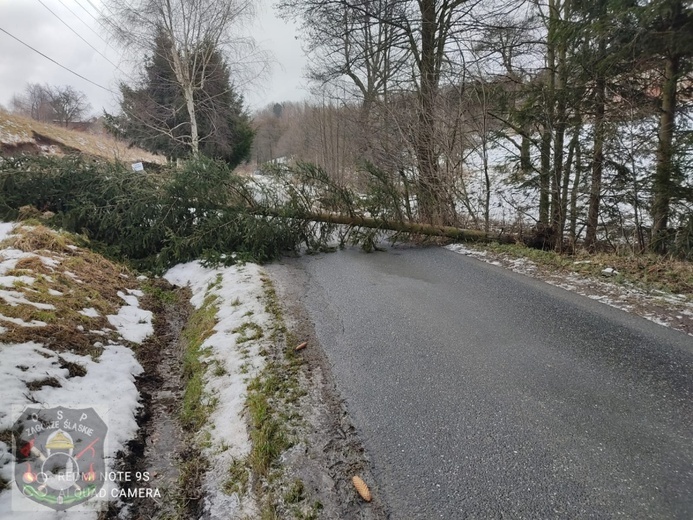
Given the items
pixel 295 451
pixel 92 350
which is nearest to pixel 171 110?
pixel 92 350

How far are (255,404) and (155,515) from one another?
863 millimetres

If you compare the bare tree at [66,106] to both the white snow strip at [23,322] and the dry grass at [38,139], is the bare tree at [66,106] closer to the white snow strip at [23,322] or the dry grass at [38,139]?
the dry grass at [38,139]

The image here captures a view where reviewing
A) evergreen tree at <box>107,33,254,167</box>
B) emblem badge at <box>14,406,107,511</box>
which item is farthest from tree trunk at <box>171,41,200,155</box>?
emblem badge at <box>14,406,107,511</box>

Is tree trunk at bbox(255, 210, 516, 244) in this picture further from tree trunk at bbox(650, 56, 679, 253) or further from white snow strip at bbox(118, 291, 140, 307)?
white snow strip at bbox(118, 291, 140, 307)

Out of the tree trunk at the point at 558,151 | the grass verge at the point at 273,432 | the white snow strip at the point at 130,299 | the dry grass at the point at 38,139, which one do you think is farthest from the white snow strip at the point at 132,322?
the dry grass at the point at 38,139

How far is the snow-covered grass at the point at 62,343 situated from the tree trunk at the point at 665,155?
765cm

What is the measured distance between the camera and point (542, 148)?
7.49 m

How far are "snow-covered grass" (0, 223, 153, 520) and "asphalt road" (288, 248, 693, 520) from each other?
1762 millimetres

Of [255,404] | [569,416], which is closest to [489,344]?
[569,416]

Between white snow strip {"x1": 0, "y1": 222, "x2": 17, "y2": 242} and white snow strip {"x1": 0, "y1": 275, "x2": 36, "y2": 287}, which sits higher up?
white snow strip {"x1": 0, "y1": 222, "x2": 17, "y2": 242}

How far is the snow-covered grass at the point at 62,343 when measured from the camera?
2.36 m

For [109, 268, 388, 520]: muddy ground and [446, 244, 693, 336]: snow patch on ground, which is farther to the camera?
[446, 244, 693, 336]: snow patch on ground

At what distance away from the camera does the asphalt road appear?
2.00 m

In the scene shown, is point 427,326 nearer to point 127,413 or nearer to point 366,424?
point 366,424
